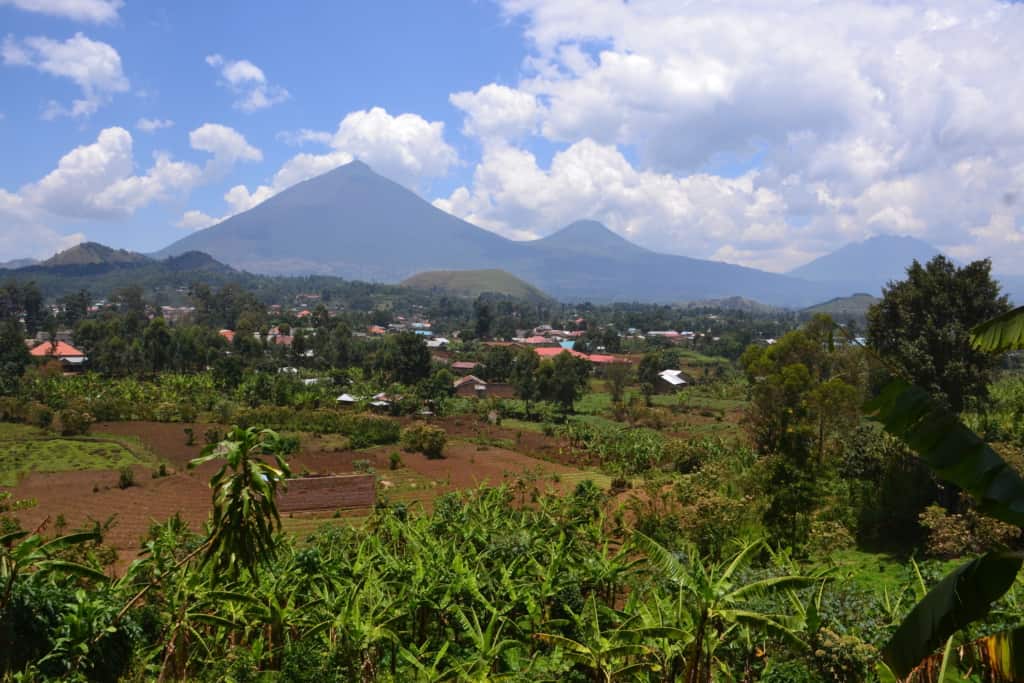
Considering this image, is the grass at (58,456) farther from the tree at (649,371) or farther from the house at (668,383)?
the house at (668,383)

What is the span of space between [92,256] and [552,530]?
21390cm

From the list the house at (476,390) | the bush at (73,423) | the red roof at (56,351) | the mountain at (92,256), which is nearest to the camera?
the bush at (73,423)

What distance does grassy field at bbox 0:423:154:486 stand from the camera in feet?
69.3

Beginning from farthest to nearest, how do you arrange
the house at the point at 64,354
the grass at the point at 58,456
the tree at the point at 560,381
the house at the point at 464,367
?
1. the house at the point at 464,367
2. the house at the point at 64,354
3. the tree at the point at 560,381
4. the grass at the point at 58,456

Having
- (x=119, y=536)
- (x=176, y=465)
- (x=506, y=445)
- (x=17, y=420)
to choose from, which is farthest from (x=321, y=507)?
(x=17, y=420)

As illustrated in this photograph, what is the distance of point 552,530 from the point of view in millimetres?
9891

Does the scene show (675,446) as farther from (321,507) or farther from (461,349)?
(461,349)

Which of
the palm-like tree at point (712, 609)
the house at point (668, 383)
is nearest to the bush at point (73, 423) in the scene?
the palm-like tree at point (712, 609)

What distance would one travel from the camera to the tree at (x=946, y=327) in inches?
510

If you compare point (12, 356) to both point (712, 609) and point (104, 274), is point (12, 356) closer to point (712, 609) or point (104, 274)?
point (712, 609)

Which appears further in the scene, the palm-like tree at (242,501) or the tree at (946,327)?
the tree at (946,327)

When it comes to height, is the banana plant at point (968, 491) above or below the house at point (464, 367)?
above

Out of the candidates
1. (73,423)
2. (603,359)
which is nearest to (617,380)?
(603,359)

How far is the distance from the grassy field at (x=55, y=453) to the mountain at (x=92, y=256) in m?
178
